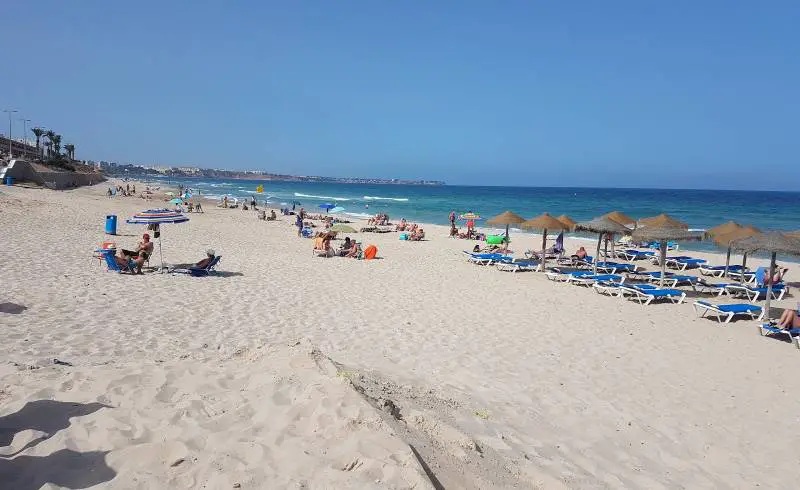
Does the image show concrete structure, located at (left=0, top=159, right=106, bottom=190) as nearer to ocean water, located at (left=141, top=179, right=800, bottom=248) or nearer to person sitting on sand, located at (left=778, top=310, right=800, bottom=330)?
ocean water, located at (left=141, top=179, right=800, bottom=248)

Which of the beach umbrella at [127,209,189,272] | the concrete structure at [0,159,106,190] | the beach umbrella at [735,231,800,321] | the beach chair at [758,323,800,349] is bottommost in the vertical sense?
the beach chair at [758,323,800,349]

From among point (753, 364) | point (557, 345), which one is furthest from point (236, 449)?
point (753, 364)

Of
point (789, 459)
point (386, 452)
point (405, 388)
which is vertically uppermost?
point (386, 452)

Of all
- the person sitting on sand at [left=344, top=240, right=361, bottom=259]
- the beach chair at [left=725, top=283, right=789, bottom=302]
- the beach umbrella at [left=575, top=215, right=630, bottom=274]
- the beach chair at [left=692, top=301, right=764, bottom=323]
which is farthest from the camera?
the person sitting on sand at [left=344, top=240, right=361, bottom=259]

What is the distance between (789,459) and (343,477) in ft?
14.4

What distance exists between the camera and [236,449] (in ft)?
10.0

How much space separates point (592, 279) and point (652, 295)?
1869 mm

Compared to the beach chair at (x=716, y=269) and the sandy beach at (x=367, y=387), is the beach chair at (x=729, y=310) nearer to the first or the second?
the sandy beach at (x=367, y=387)

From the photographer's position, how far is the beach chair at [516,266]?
14.9 meters

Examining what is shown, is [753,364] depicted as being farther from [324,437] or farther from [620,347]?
[324,437]

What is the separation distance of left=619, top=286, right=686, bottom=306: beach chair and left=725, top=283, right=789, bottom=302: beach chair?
1.92 meters

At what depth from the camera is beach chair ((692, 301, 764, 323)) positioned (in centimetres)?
968

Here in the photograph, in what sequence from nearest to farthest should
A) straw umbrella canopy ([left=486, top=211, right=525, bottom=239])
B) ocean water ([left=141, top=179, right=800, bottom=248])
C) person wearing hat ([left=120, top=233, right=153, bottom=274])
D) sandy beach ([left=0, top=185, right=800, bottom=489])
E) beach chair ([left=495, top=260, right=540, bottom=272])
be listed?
sandy beach ([left=0, top=185, right=800, bottom=489]), person wearing hat ([left=120, top=233, right=153, bottom=274]), beach chair ([left=495, top=260, right=540, bottom=272]), straw umbrella canopy ([left=486, top=211, right=525, bottom=239]), ocean water ([left=141, top=179, right=800, bottom=248])

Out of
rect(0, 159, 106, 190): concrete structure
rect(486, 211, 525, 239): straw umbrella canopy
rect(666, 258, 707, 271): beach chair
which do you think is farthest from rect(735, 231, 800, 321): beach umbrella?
rect(0, 159, 106, 190): concrete structure
